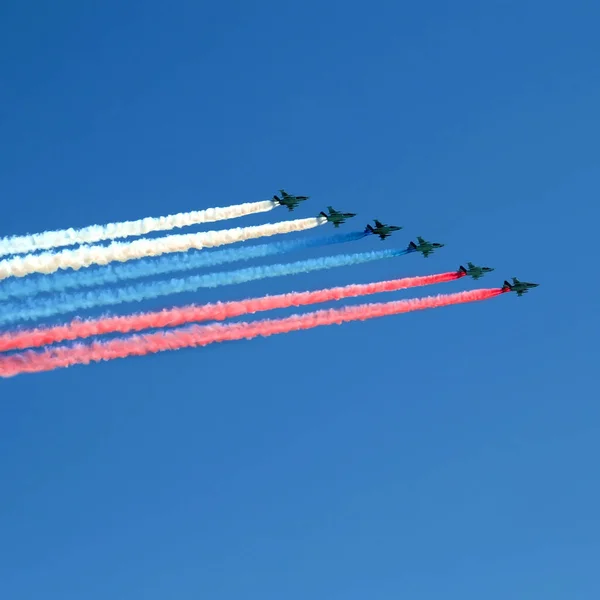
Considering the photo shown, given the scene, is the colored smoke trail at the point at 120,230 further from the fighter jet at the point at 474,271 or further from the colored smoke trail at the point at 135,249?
the fighter jet at the point at 474,271

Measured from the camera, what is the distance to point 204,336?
282 ft

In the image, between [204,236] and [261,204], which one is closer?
[204,236]

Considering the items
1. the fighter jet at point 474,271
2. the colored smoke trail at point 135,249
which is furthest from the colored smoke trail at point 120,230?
the fighter jet at point 474,271

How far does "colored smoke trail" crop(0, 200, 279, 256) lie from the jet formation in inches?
103

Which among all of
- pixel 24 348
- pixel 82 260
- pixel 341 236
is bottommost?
pixel 24 348

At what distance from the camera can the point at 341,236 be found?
9862cm

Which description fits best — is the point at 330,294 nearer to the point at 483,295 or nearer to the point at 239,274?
the point at 239,274

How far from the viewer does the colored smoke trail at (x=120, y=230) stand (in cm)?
8112

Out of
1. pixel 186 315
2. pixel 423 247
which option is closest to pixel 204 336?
pixel 186 315

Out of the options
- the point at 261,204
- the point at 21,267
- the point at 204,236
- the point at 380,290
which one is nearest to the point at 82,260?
the point at 21,267

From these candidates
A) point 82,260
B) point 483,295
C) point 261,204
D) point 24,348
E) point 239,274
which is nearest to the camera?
point 24,348

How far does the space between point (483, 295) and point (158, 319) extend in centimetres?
3114

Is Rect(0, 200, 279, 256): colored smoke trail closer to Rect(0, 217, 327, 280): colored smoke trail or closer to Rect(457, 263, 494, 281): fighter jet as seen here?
Rect(0, 217, 327, 280): colored smoke trail

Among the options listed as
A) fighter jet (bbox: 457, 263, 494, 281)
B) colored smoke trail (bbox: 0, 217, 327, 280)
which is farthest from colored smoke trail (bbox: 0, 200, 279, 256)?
fighter jet (bbox: 457, 263, 494, 281)
